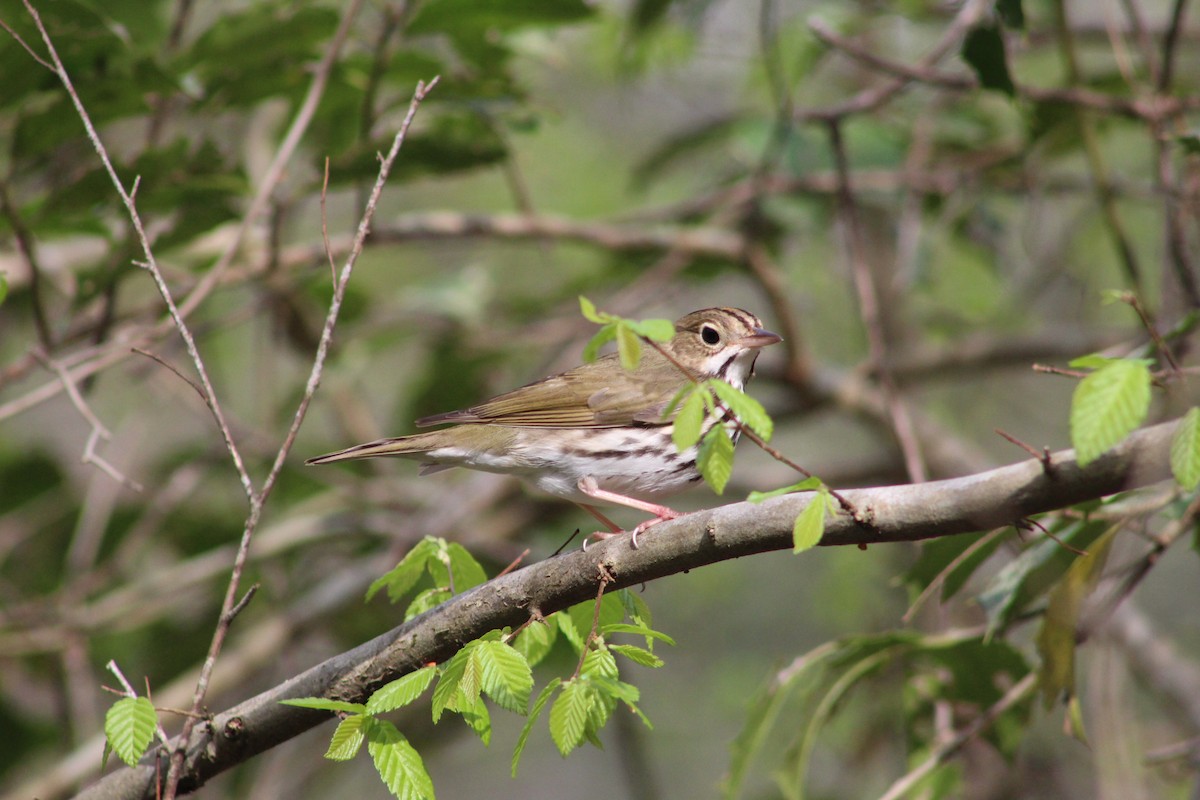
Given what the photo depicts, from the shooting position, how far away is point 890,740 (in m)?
5.43

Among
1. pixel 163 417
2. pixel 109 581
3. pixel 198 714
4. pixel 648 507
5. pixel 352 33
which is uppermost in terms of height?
pixel 352 33

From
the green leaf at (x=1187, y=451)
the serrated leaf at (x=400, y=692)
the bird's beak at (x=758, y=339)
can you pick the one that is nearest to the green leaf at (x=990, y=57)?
the bird's beak at (x=758, y=339)

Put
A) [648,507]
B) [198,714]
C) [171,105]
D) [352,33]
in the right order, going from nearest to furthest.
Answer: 1. [198,714]
2. [648,507]
3. [352,33]
4. [171,105]

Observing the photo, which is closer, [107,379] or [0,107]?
[0,107]

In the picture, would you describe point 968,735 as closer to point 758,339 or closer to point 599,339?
point 758,339

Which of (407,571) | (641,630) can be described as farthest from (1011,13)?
(407,571)

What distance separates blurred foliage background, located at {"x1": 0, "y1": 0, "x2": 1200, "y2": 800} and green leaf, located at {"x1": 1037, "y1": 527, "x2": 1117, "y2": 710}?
1.35ft

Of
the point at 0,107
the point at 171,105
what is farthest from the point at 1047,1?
the point at 0,107

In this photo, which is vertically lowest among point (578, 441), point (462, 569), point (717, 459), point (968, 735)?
point (968, 735)

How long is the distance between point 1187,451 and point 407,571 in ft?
5.04

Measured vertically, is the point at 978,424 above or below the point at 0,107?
below

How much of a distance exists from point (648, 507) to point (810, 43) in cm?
315

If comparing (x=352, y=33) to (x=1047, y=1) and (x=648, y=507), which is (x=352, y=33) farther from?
(x=1047, y=1)

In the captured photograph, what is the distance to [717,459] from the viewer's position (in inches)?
76.0
